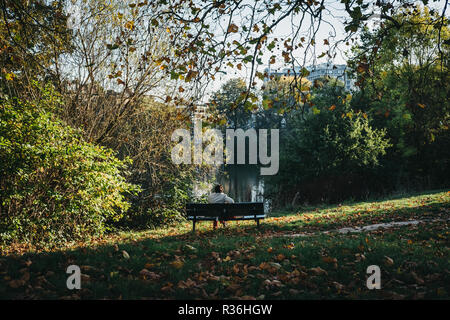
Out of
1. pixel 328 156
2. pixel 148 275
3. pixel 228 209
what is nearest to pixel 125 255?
pixel 148 275

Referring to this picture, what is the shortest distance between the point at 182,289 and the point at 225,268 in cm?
98

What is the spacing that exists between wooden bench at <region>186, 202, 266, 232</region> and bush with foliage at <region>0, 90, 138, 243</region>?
216 centimetres

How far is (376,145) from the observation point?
2281 centimetres

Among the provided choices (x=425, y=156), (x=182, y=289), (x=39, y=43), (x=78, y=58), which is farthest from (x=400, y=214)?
(x=425, y=156)

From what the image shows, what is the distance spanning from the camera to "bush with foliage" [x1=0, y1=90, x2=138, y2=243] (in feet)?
26.1

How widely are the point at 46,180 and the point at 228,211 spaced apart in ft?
15.9

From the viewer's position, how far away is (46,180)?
29.6 feet

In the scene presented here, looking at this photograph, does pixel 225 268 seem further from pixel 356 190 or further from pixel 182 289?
pixel 356 190

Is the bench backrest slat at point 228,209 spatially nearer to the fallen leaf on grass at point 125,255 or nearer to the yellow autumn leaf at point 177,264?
the fallen leaf on grass at point 125,255

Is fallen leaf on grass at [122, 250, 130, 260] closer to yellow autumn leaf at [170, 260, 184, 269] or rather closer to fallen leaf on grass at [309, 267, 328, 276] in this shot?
yellow autumn leaf at [170, 260, 184, 269]

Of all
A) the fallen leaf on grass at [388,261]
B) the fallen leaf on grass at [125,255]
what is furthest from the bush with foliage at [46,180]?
the fallen leaf on grass at [388,261]

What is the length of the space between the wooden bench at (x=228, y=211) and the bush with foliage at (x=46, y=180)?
2158mm

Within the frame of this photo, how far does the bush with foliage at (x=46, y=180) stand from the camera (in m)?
7.96

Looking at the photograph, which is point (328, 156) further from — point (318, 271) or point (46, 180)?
point (318, 271)
